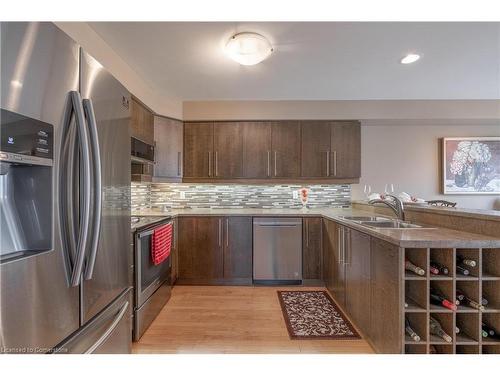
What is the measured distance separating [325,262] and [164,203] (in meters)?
2.40

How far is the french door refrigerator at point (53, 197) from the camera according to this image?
74 centimetres

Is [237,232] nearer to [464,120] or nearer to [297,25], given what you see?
[297,25]

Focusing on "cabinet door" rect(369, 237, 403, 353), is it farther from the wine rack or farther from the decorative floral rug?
the decorative floral rug

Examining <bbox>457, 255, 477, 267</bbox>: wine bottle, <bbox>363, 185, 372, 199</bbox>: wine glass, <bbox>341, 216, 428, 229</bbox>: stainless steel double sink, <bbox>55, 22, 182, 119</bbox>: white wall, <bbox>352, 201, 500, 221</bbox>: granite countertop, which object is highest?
<bbox>55, 22, 182, 119</bbox>: white wall

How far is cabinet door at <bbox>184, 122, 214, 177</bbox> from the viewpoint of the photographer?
11.8ft

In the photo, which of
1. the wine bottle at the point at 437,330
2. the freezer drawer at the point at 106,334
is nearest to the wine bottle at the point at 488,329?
the wine bottle at the point at 437,330

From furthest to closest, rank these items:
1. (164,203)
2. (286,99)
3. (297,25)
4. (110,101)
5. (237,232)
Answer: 1. (164,203)
2. (286,99)
3. (237,232)
4. (297,25)
5. (110,101)

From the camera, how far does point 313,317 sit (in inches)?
94.3

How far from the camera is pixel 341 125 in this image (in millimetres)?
3602

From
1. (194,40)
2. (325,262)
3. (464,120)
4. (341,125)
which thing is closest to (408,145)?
(464,120)

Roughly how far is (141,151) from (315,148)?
224 cm

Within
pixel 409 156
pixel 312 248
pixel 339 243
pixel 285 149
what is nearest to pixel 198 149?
pixel 285 149

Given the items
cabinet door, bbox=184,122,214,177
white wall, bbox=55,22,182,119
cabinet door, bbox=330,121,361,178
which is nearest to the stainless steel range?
cabinet door, bbox=184,122,214,177

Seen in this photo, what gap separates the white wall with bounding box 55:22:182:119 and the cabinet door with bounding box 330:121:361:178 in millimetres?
2194
